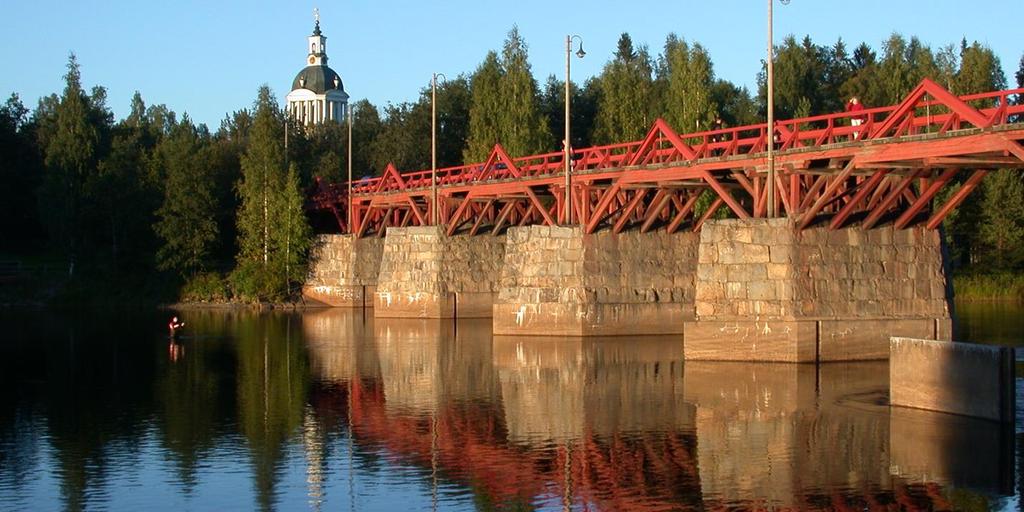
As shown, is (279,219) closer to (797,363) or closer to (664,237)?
(664,237)

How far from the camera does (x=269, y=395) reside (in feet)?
106

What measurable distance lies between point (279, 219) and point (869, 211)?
46112 mm

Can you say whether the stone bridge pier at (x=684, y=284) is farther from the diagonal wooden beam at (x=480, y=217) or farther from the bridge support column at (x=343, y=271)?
the diagonal wooden beam at (x=480, y=217)

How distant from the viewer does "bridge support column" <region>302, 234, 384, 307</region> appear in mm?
74688

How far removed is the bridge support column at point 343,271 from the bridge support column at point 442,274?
432 inches

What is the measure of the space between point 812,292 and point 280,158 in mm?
49231

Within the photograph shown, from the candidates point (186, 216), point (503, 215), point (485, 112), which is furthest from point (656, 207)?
point (485, 112)

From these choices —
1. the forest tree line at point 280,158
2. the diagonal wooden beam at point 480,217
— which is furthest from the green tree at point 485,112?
the diagonal wooden beam at point 480,217

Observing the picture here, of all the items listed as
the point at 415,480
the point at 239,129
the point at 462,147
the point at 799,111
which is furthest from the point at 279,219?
the point at 415,480

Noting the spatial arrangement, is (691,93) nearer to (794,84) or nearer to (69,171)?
(794,84)

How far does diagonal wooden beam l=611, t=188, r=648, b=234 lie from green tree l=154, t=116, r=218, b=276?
3608 cm

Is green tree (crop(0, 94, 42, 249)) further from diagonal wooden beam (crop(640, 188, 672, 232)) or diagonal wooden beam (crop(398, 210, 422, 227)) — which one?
diagonal wooden beam (crop(640, 188, 672, 232))

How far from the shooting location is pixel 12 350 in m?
46.4

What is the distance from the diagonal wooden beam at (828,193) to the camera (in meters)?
34.4
